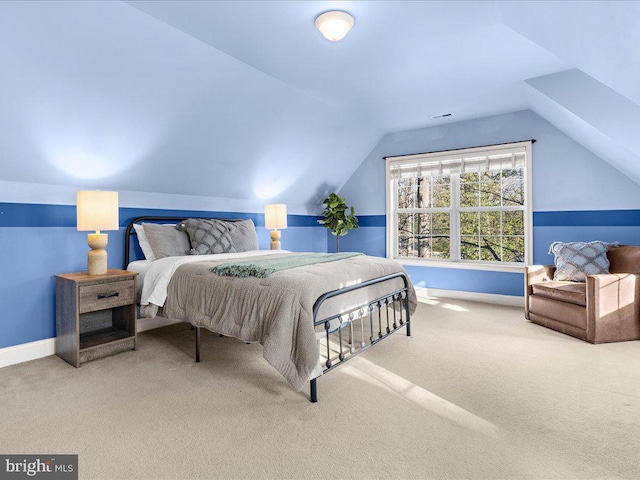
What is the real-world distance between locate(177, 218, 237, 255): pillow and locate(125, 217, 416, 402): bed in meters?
0.01

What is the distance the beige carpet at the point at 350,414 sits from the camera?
1.71 meters

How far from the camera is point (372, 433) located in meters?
1.95

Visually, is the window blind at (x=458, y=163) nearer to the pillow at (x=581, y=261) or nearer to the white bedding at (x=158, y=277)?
the pillow at (x=581, y=261)

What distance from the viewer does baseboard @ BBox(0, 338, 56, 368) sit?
2.95 meters

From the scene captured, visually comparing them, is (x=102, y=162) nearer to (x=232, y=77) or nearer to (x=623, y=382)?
(x=232, y=77)

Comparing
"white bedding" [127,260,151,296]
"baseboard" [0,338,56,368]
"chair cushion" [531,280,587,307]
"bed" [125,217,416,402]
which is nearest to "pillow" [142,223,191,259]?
"bed" [125,217,416,402]

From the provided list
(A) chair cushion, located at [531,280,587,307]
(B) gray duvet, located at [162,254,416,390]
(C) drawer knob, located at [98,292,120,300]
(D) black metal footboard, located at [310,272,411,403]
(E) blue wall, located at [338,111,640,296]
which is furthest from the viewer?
(E) blue wall, located at [338,111,640,296]

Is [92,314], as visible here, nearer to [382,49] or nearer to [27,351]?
[27,351]

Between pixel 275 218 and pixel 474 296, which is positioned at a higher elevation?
pixel 275 218

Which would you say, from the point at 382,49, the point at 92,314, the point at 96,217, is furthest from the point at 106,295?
the point at 382,49

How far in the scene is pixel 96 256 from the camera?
3.13 m

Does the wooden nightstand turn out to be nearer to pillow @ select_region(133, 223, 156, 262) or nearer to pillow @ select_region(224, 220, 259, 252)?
Answer: pillow @ select_region(133, 223, 156, 262)

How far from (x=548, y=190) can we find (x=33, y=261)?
5.66 m

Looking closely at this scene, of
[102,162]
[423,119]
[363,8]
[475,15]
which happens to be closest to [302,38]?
[363,8]
